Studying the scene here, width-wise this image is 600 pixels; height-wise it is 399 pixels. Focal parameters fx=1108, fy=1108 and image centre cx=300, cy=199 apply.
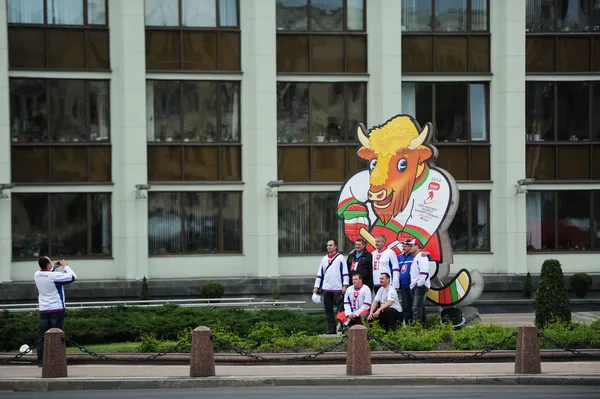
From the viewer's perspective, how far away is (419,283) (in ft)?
73.2

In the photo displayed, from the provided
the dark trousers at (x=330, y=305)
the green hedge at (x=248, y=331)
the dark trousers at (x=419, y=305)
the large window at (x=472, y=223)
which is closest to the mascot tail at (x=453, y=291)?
the green hedge at (x=248, y=331)

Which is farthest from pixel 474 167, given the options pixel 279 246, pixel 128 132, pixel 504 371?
pixel 504 371

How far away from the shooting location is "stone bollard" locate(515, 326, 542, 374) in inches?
682

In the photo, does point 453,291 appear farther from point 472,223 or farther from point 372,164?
point 472,223

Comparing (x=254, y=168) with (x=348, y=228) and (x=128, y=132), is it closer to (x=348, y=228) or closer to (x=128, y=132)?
(x=128, y=132)

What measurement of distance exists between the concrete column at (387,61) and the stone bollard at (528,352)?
18.5 metres

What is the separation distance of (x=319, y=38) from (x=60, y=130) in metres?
8.72

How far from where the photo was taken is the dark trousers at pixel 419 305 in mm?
22453

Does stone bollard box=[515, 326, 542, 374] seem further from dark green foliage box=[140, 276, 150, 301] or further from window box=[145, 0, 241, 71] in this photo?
window box=[145, 0, 241, 71]

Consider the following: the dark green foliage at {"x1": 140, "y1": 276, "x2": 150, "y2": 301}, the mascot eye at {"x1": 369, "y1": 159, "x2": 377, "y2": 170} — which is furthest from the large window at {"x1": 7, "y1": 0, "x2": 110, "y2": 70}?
the mascot eye at {"x1": 369, "y1": 159, "x2": 377, "y2": 170}

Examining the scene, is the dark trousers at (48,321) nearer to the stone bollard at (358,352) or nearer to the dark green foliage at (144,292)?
the stone bollard at (358,352)

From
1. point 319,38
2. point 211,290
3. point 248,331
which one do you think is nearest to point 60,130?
point 211,290

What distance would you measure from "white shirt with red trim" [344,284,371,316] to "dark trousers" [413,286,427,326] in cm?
188

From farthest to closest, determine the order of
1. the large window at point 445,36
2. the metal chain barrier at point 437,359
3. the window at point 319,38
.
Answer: the large window at point 445,36 → the window at point 319,38 → the metal chain barrier at point 437,359
